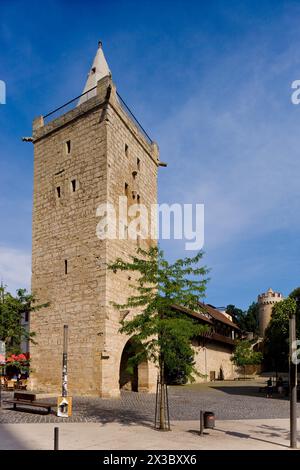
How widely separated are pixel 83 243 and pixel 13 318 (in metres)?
5.14

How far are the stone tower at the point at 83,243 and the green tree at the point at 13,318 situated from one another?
5.20ft

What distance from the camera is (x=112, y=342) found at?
75.6 ft

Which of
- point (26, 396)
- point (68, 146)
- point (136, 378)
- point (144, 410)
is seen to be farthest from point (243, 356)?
point (26, 396)

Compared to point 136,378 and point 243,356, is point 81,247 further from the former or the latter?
point 243,356

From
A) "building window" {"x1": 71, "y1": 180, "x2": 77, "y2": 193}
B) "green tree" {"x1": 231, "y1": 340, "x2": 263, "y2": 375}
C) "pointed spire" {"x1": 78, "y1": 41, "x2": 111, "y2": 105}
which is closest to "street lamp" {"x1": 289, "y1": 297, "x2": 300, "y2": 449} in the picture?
"building window" {"x1": 71, "y1": 180, "x2": 77, "y2": 193}

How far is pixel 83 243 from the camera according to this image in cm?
2456

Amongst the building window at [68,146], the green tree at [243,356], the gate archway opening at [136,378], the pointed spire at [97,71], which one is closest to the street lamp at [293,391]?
the gate archway opening at [136,378]

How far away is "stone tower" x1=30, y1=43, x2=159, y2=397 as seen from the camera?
75.3 ft

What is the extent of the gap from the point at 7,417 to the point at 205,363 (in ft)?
98.5

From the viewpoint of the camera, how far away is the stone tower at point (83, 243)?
22953 mm

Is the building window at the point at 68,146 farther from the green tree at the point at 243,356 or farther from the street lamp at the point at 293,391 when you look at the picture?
the green tree at the point at 243,356

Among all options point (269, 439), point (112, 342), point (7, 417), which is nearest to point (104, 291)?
point (112, 342)
